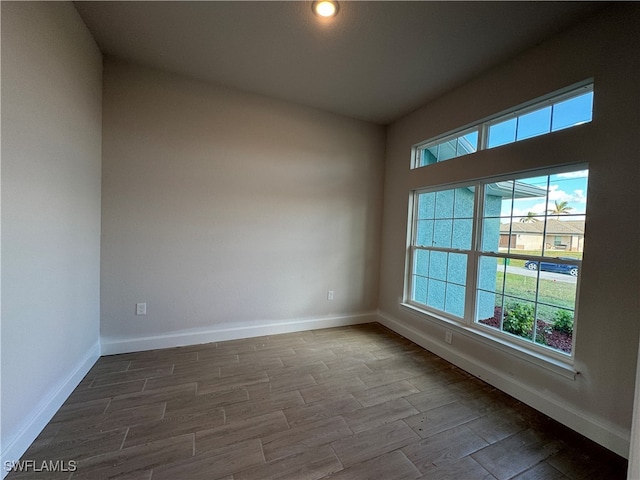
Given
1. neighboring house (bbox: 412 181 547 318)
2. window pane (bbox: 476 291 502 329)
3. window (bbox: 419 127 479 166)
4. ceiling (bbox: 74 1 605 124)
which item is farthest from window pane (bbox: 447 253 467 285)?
ceiling (bbox: 74 1 605 124)

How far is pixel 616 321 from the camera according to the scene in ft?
5.17

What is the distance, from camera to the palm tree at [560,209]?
6.18 feet

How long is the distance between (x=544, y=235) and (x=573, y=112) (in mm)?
902

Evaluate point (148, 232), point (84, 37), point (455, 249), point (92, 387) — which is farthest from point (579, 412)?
point (84, 37)

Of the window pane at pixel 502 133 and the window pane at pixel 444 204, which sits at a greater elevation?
the window pane at pixel 502 133

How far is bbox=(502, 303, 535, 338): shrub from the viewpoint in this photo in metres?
2.10

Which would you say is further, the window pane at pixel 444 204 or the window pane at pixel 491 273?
the window pane at pixel 444 204

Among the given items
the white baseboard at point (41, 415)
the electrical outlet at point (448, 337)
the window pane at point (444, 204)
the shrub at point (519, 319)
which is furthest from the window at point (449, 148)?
the white baseboard at point (41, 415)

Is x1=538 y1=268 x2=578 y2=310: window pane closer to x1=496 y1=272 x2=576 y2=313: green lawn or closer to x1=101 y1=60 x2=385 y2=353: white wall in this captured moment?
x1=496 y1=272 x2=576 y2=313: green lawn

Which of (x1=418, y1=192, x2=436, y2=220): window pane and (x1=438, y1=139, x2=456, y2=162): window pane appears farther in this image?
(x1=418, y1=192, x2=436, y2=220): window pane

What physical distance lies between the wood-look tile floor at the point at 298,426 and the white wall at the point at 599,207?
203mm

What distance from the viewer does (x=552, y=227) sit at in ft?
6.43

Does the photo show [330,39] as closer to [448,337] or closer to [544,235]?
[544,235]

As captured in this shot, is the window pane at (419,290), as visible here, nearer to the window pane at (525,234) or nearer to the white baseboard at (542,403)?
the white baseboard at (542,403)
